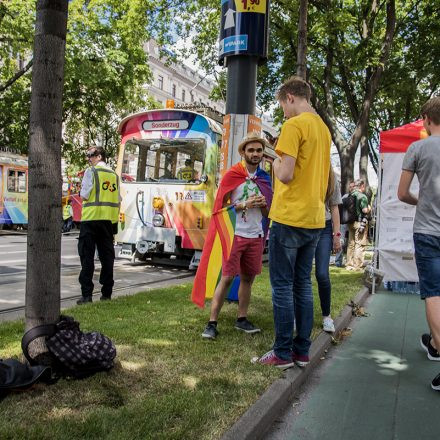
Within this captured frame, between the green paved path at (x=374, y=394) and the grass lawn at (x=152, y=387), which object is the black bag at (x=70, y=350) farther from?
the green paved path at (x=374, y=394)

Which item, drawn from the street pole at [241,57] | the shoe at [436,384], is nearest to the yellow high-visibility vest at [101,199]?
the street pole at [241,57]

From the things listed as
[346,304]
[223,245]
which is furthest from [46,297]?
[346,304]

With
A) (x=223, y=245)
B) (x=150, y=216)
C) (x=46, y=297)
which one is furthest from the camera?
(x=150, y=216)

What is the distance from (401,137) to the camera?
808 centimetres

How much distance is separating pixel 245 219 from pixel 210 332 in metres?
1.09

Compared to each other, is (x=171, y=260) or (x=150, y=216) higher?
(x=150, y=216)

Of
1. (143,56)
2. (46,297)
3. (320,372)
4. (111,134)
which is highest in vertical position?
(143,56)

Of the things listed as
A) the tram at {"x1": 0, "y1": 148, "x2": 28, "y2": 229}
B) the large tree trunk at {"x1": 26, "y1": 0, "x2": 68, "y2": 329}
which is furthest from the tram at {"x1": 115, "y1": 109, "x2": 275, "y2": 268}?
the tram at {"x1": 0, "y1": 148, "x2": 28, "y2": 229}

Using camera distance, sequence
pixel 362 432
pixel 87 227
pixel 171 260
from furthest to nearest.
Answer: pixel 171 260 → pixel 87 227 → pixel 362 432

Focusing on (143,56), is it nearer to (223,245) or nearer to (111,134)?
(111,134)

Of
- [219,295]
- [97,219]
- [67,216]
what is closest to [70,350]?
[219,295]

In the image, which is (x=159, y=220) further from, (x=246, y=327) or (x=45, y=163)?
(x=45, y=163)

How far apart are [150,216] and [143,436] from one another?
7.76m

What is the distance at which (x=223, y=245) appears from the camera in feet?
15.5
